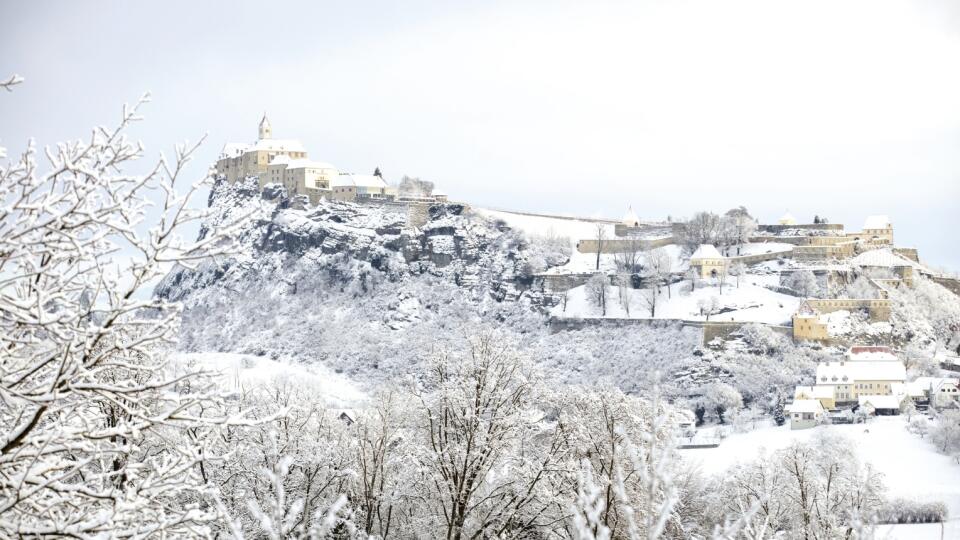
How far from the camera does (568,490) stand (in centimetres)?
1948

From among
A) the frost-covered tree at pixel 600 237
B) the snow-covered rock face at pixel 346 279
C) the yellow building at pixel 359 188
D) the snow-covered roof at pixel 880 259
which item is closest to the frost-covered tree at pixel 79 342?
the snow-covered rock face at pixel 346 279

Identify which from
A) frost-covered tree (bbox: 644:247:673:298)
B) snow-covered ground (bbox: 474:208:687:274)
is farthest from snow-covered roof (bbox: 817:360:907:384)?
snow-covered ground (bbox: 474:208:687:274)

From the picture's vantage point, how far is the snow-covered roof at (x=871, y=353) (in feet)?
197

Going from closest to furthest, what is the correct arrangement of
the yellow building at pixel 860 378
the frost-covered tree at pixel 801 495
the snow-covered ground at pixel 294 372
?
the frost-covered tree at pixel 801 495 → the yellow building at pixel 860 378 → the snow-covered ground at pixel 294 372

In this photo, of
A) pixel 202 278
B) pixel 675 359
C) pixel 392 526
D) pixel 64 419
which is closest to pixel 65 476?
pixel 64 419

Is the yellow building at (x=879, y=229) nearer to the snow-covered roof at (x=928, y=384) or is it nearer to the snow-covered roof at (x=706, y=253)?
the snow-covered roof at (x=706, y=253)

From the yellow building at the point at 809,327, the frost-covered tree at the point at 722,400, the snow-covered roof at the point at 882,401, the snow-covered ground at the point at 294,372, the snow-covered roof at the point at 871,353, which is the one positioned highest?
the yellow building at the point at 809,327

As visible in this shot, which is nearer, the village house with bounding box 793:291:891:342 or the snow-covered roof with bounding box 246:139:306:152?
the village house with bounding box 793:291:891:342

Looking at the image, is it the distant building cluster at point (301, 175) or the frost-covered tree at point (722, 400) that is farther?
the distant building cluster at point (301, 175)

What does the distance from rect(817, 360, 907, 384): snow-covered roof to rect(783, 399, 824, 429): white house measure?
3.87 meters

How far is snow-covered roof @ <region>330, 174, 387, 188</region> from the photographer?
8681 cm

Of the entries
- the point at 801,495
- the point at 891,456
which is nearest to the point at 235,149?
the point at 891,456

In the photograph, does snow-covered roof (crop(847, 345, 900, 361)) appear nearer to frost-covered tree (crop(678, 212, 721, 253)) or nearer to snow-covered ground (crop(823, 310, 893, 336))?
snow-covered ground (crop(823, 310, 893, 336))

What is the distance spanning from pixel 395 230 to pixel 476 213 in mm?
6105
